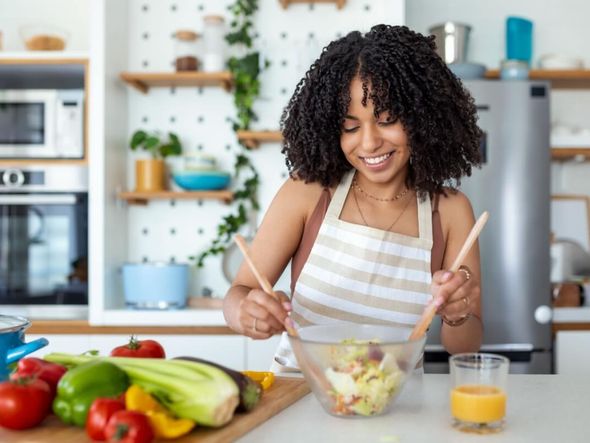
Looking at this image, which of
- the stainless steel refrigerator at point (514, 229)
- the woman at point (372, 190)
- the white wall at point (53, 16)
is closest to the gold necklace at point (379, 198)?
the woman at point (372, 190)

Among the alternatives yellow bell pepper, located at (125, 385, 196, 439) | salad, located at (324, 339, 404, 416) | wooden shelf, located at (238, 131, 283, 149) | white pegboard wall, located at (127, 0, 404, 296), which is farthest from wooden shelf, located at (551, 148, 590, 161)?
yellow bell pepper, located at (125, 385, 196, 439)

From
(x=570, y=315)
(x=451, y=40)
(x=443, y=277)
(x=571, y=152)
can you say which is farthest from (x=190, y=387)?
(x=571, y=152)

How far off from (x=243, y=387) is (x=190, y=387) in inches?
4.2

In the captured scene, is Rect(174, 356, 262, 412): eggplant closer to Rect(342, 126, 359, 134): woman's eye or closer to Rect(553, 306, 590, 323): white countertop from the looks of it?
Rect(342, 126, 359, 134): woman's eye

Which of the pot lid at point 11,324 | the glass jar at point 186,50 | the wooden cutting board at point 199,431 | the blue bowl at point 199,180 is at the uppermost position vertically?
the glass jar at point 186,50

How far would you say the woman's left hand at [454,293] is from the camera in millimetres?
1253

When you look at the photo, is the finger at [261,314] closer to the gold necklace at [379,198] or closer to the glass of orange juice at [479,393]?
the glass of orange juice at [479,393]

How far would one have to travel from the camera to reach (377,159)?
1.53 meters

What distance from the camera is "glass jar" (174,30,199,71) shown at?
311cm

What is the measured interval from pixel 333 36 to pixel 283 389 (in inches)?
87.9

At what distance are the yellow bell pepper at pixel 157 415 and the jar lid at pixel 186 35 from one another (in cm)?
233

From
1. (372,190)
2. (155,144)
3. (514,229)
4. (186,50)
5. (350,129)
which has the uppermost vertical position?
(186,50)

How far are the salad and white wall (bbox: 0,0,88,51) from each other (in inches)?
104

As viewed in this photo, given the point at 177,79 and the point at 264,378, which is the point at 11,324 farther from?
the point at 177,79
